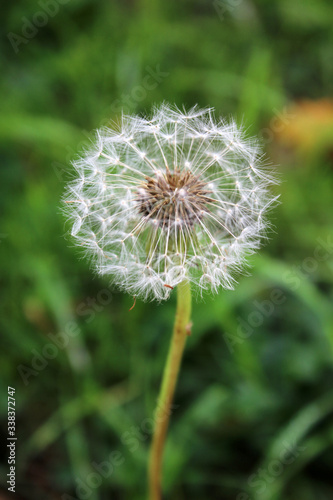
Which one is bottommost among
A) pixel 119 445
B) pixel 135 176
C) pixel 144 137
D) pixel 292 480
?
pixel 292 480

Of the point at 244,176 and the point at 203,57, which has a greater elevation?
the point at 203,57

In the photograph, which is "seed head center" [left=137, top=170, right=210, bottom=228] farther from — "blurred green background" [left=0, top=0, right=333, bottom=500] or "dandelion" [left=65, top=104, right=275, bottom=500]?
"blurred green background" [left=0, top=0, right=333, bottom=500]

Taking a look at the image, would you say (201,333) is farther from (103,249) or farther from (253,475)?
(103,249)

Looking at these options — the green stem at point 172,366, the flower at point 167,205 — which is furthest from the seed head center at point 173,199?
the green stem at point 172,366

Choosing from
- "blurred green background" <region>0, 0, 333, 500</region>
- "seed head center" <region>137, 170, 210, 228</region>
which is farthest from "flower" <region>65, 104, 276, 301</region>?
"blurred green background" <region>0, 0, 333, 500</region>

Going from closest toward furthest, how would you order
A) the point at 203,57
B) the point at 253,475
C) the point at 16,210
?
the point at 253,475
the point at 16,210
the point at 203,57

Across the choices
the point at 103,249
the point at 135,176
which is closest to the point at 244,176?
the point at 135,176

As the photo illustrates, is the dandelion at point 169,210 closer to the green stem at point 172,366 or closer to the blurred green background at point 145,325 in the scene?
the green stem at point 172,366
